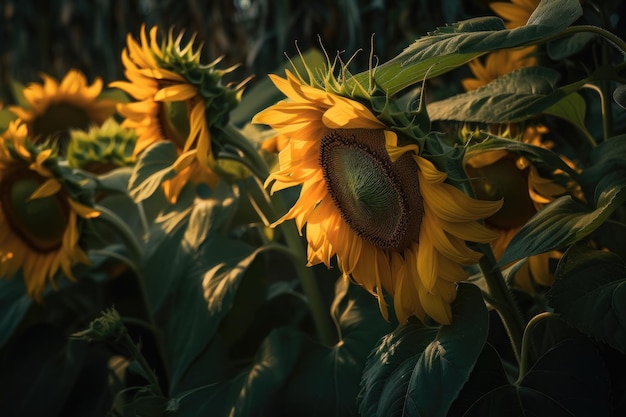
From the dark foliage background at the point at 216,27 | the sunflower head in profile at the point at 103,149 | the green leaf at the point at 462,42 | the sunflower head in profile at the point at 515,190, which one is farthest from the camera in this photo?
Result: the dark foliage background at the point at 216,27

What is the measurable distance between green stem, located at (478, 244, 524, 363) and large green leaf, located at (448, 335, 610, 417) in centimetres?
3

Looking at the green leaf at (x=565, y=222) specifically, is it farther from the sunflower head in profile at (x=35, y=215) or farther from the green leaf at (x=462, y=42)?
the sunflower head in profile at (x=35, y=215)

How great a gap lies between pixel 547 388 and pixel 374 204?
0.16 metres

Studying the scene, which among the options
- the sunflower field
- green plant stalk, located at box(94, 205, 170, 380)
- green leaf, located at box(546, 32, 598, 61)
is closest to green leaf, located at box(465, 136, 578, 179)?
the sunflower field

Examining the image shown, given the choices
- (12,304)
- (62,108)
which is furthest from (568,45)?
(62,108)

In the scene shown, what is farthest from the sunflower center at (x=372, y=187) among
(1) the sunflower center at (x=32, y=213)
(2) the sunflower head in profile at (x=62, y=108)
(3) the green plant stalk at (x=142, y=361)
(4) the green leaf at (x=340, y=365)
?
(2) the sunflower head in profile at (x=62, y=108)

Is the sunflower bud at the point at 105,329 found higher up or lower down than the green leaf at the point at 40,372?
higher up

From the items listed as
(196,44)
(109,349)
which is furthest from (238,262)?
(196,44)

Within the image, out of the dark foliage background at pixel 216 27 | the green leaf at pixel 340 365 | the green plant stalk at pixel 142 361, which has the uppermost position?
the green plant stalk at pixel 142 361

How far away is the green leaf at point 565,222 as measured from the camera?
52 cm

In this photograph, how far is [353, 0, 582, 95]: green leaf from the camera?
47cm

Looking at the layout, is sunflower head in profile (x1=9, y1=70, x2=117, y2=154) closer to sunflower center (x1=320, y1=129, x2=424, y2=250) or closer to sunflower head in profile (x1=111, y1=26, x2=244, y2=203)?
sunflower head in profile (x1=111, y1=26, x2=244, y2=203)

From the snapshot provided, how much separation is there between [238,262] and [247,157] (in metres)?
0.09

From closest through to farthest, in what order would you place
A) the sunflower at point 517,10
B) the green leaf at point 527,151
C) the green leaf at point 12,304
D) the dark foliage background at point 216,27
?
the green leaf at point 527,151 → the sunflower at point 517,10 → the green leaf at point 12,304 → the dark foliage background at point 216,27
